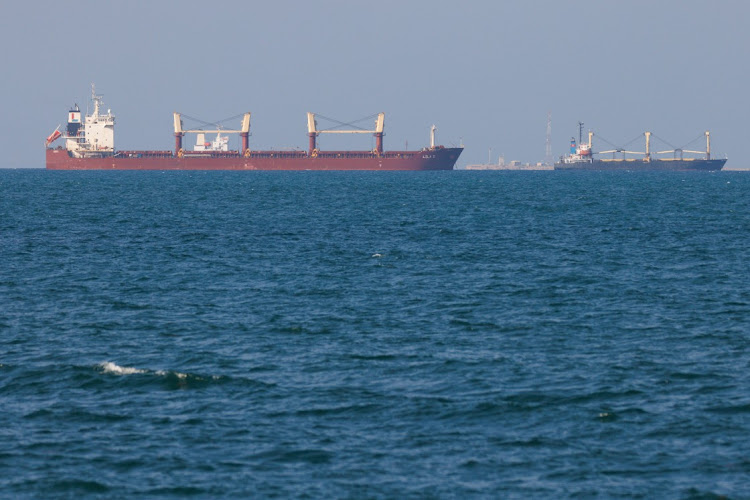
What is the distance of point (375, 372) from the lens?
21875 mm

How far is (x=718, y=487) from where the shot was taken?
15.0 meters

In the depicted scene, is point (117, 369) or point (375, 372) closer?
point (375, 372)

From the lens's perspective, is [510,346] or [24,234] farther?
[24,234]

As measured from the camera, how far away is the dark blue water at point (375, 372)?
51.4ft

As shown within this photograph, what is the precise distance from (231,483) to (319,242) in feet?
119

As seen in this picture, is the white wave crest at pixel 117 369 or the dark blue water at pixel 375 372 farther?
the white wave crest at pixel 117 369

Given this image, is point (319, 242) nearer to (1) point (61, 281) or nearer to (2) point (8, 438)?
(1) point (61, 281)

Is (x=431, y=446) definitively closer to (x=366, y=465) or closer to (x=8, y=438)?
(x=366, y=465)

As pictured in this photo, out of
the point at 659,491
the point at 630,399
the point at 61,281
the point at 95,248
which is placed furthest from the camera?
the point at 95,248

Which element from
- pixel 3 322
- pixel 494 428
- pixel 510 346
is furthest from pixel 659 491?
pixel 3 322

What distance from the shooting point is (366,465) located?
15.9 meters

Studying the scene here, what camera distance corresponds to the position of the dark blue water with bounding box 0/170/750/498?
51.4 ft

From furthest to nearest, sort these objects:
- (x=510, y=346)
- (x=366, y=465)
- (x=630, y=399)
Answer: (x=510, y=346)
(x=630, y=399)
(x=366, y=465)

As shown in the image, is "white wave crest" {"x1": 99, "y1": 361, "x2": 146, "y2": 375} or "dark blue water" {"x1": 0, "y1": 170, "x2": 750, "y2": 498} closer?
"dark blue water" {"x1": 0, "y1": 170, "x2": 750, "y2": 498}
